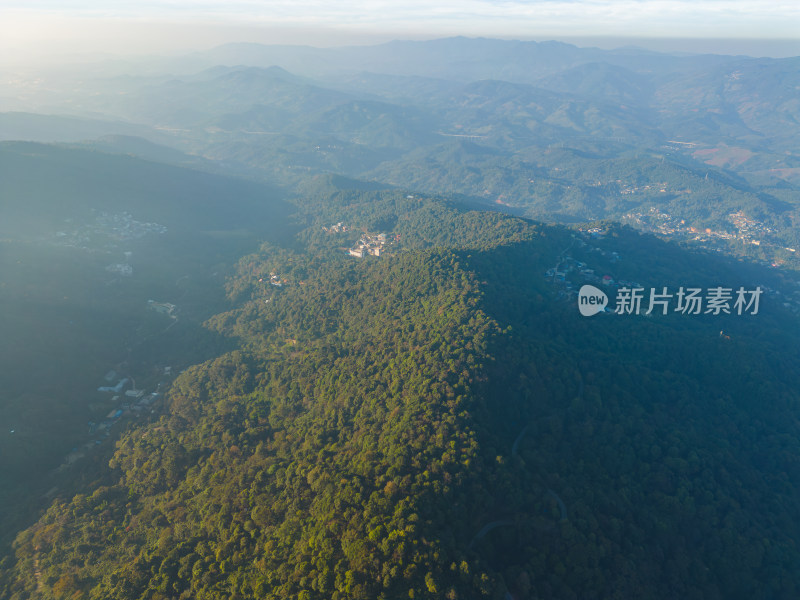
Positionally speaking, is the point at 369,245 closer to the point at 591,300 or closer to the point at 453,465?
the point at 591,300

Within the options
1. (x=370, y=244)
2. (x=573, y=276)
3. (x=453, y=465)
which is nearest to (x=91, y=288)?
(x=370, y=244)

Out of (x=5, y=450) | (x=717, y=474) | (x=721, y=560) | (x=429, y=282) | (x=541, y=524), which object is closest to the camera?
(x=541, y=524)

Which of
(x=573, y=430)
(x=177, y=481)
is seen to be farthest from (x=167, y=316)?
(x=573, y=430)

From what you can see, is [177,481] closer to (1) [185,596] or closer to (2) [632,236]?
(1) [185,596]

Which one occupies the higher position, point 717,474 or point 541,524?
point 541,524

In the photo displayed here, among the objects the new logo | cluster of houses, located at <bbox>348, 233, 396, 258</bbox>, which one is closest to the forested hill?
the new logo

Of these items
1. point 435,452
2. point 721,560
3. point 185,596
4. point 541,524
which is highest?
point 435,452

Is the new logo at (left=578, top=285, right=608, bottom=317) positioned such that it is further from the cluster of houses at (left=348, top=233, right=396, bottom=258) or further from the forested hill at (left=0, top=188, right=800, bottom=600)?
the cluster of houses at (left=348, top=233, right=396, bottom=258)
